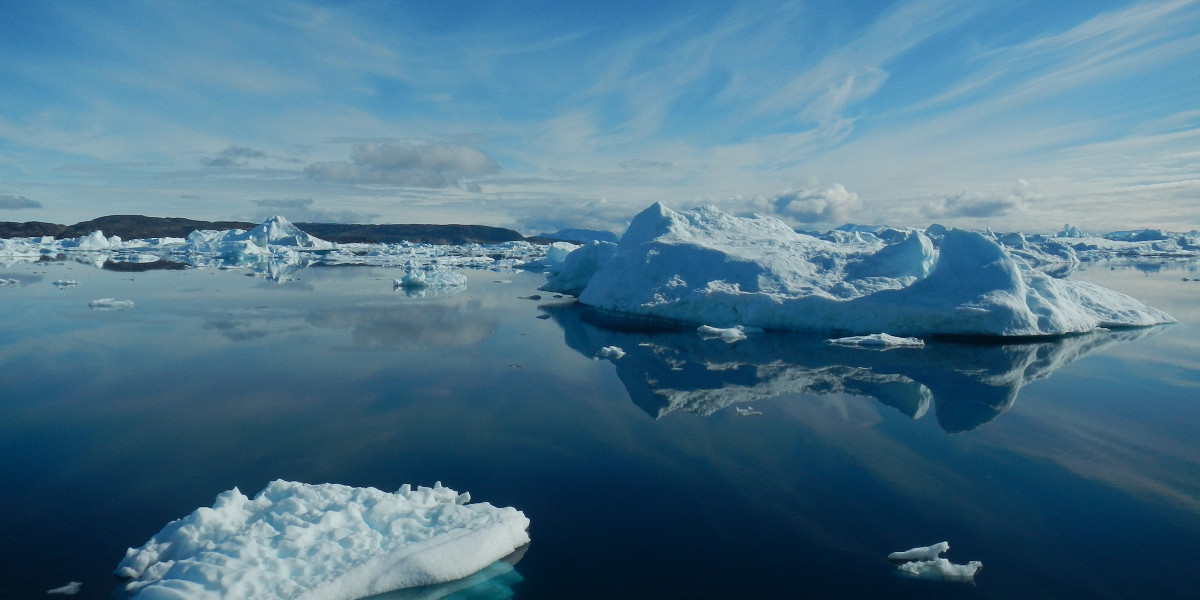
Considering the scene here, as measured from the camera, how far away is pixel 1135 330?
13.9 m

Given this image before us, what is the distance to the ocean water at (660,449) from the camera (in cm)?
440

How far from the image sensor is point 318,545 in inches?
160

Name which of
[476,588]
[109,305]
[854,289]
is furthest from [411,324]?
[476,588]

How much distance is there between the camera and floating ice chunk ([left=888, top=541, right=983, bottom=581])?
425 cm

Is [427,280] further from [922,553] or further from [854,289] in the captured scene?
[922,553]

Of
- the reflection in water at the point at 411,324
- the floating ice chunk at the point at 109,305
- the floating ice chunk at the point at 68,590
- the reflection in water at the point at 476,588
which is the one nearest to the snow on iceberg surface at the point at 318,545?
the reflection in water at the point at 476,588

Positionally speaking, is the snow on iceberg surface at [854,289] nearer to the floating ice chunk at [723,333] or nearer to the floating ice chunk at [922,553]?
the floating ice chunk at [723,333]

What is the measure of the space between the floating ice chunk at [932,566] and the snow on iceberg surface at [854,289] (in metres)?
8.94

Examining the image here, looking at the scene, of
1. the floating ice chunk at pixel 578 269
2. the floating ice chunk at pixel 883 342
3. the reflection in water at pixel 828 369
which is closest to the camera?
the reflection in water at pixel 828 369

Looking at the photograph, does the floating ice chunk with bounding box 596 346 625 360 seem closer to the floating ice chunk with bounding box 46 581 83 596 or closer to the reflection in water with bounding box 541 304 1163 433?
the reflection in water with bounding box 541 304 1163 433

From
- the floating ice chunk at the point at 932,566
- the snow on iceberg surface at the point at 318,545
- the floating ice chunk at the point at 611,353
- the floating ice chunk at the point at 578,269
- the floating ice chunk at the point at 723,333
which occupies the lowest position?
the floating ice chunk at the point at 932,566

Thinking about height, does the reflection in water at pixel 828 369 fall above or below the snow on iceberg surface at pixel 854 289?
below

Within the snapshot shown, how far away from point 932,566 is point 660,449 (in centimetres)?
278

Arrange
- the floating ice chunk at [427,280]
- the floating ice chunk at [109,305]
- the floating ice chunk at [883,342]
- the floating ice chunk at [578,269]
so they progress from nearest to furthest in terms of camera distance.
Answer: the floating ice chunk at [883,342] < the floating ice chunk at [109,305] < the floating ice chunk at [578,269] < the floating ice chunk at [427,280]
